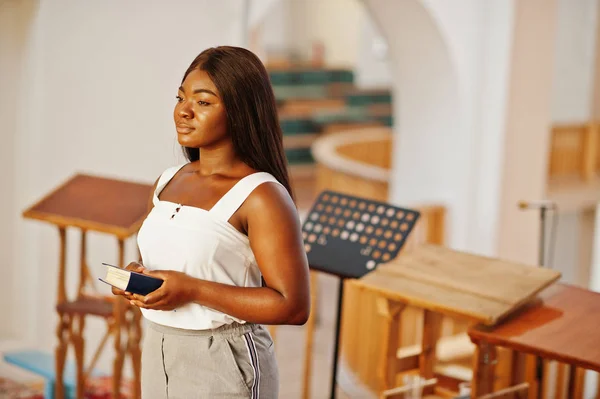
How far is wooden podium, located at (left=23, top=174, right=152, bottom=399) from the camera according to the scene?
473 cm

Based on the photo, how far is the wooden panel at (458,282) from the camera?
3945 millimetres

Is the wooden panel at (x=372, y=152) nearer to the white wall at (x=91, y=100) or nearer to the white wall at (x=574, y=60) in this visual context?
the white wall at (x=574, y=60)

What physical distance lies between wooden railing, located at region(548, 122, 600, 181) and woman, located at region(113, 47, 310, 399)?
9.44 meters

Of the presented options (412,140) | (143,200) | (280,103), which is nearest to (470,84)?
(412,140)

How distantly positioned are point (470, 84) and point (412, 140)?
31.0 inches

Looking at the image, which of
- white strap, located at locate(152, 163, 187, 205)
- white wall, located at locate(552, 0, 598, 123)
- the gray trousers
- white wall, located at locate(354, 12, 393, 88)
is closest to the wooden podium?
white strap, located at locate(152, 163, 187, 205)

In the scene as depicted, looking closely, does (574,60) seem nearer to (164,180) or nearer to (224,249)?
(164,180)

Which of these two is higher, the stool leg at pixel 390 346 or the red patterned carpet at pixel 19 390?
the stool leg at pixel 390 346

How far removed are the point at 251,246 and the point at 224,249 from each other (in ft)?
0.29

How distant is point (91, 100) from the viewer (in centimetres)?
646

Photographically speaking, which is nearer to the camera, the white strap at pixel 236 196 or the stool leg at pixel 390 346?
the white strap at pixel 236 196

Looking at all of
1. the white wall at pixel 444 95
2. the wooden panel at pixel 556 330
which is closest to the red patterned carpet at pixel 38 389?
the wooden panel at pixel 556 330

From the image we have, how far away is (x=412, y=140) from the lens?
8.79 metres

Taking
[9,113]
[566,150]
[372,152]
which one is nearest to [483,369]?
[9,113]
